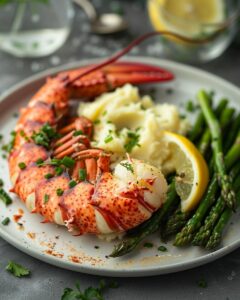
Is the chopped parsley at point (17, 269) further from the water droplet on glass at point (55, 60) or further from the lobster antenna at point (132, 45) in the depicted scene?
the water droplet on glass at point (55, 60)

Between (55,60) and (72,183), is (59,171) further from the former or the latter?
(55,60)

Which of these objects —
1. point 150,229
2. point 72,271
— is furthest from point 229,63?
point 72,271

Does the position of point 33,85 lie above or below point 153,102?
above

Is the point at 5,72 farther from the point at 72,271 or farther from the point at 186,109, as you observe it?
the point at 72,271

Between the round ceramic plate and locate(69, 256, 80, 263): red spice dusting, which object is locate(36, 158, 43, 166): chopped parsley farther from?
locate(69, 256, 80, 263): red spice dusting

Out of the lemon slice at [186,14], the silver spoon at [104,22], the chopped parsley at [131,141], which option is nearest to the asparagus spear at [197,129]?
the chopped parsley at [131,141]

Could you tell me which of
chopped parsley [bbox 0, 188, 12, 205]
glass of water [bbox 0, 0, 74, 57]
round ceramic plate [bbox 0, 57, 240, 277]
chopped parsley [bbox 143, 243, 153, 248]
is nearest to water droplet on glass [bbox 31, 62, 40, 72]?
glass of water [bbox 0, 0, 74, 57]

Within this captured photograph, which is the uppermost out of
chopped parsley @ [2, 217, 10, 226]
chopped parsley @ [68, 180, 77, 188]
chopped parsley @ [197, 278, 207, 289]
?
chopped parsley @ [68, 180, 77, 188]

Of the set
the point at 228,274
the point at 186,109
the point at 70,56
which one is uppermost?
the point at 70,56
